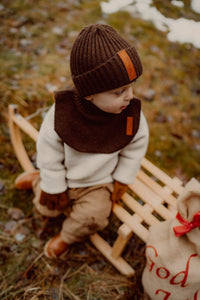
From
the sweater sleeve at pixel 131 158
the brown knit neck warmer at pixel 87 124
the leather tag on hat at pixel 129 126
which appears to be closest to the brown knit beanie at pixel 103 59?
the brown knit neck warmer at pixel 87 124

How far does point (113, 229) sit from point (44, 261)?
693 mm

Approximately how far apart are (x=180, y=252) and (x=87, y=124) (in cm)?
99

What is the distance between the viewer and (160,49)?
4.22 m

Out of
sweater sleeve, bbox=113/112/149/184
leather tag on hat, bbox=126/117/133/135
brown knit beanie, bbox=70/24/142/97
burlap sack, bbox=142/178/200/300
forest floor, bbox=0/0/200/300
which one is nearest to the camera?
brown knit beanie, bbox=70/24/142/97

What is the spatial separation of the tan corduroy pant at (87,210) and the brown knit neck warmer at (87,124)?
0.40 m

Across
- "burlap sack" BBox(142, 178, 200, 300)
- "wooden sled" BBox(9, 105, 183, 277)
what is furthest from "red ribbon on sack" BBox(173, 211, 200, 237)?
"wooden sled" BBox(9, 105, 183, 277)

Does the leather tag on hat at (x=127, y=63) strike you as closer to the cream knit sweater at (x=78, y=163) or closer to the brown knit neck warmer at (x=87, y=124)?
the brown knit neck warmer at (x=87, y=124)

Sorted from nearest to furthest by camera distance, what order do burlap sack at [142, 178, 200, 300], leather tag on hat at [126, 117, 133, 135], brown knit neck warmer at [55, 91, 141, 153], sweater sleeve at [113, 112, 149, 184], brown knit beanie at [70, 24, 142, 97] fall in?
1. brown knit beanie at [70, 24, 142, 97]
2. burlap sack at [142, 178, 200, 300]
3. brown knit neck warmer at [55, 91, 141, 153]
4. leather tag on hat at [126, 117, 133, 135]
5. sweater sleeve at [113, 112, 149, 184]

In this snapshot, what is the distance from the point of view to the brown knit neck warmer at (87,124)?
1646mm

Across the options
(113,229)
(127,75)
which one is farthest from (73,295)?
(127,75)

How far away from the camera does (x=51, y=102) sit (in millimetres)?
3240

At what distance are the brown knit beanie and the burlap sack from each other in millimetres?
770

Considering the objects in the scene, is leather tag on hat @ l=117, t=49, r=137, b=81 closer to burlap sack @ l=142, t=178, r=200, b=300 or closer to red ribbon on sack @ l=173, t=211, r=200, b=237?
burlap sack @ l=142, t=178, r=200, b=300

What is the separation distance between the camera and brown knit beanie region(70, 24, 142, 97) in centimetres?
134
